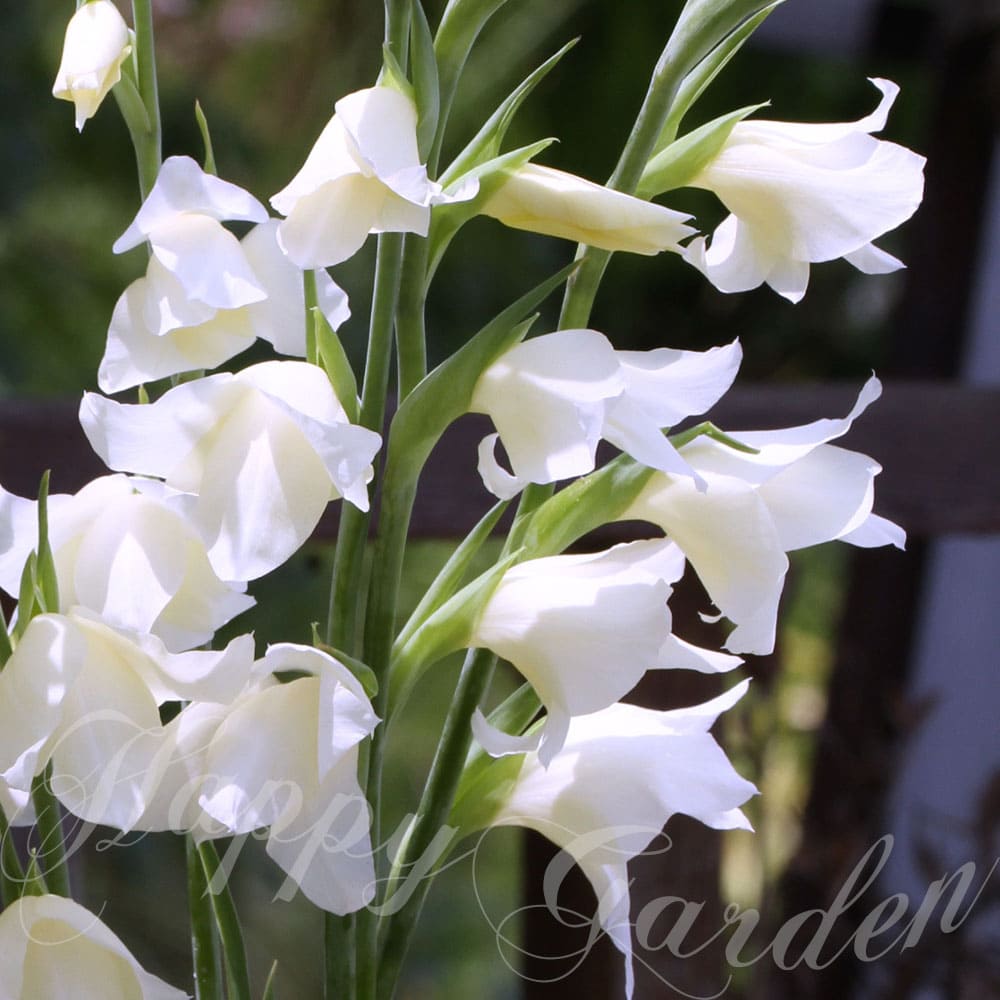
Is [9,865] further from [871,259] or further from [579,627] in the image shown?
[871,259]

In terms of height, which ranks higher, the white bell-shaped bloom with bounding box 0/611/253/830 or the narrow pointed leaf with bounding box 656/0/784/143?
the narrow pointed leaf with bounding box 656/0/784/143

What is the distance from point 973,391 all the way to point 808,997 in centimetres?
84

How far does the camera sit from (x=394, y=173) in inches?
11.3

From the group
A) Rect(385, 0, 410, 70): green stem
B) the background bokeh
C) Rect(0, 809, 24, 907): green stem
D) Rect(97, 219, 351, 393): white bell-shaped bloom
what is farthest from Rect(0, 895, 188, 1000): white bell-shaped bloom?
the background bokeh

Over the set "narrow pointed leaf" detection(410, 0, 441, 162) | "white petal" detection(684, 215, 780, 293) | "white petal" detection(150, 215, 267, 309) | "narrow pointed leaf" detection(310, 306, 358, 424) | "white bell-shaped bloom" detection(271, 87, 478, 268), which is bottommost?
"narrow pointed leaf" detection(310, 306, 358, 424)

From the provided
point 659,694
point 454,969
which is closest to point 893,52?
point 659,694

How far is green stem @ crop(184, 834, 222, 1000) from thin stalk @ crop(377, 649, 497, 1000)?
0.05 m

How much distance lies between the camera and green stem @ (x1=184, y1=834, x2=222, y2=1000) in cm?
37

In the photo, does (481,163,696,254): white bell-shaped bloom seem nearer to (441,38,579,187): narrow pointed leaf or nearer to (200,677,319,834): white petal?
(441,38,579,187): narrow pointed leaf

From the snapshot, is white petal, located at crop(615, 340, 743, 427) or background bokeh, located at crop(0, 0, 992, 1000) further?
background bokeh, located at crop(0, 0, 992, 1000)

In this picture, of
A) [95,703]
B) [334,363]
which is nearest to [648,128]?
[334,363]

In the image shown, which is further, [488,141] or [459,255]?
[459,255]

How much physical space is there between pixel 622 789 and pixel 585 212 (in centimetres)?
17

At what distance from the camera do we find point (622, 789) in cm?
35
